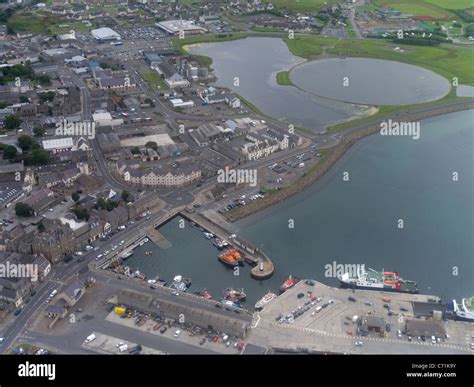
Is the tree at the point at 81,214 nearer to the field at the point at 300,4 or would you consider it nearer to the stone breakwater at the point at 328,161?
the stone breakwater at the point at 328,161

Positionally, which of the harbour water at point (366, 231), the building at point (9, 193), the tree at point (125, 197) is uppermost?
the tree at point (125, 197)

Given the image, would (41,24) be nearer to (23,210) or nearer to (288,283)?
(23,210)

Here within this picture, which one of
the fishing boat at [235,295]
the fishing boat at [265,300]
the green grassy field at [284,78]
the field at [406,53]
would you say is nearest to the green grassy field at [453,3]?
the field at [406,53]

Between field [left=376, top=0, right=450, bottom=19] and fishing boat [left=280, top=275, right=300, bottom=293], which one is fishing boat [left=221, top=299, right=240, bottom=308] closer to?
fishing boat [left=280, top=275, right=300, bottom=293]

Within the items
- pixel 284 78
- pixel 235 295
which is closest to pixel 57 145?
pixel 235 295

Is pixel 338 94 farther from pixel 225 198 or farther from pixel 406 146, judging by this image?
pixel 225 198

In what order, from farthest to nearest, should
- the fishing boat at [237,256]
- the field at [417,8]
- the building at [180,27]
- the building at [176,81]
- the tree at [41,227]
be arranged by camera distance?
the field at [417,8], the building at [180,27], the building at [176,81], the tree at [41,227], the fishing boat at [237,256]
